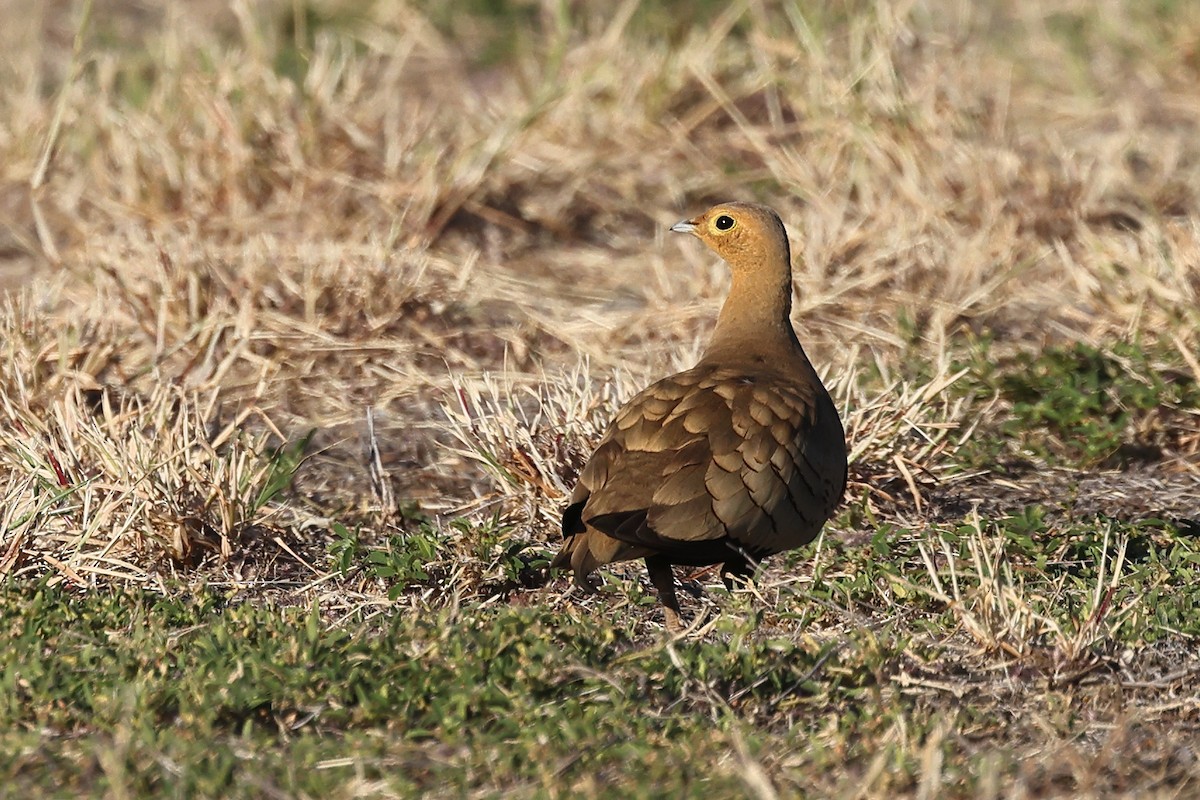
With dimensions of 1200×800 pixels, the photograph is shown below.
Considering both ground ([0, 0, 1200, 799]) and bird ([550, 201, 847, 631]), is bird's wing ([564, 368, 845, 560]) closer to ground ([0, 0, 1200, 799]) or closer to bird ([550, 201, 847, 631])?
bird ([550, 201, 847, 631])

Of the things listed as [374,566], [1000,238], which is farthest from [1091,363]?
[374,566]

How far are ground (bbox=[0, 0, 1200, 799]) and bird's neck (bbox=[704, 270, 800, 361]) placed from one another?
19.2 inches

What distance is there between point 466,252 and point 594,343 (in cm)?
120

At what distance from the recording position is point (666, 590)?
4566 millimetres

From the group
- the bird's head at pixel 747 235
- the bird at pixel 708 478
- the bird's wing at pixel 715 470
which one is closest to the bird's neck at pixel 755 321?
the bird's head at pixel 747 235

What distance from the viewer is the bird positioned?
14.2ft

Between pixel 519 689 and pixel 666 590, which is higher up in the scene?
pixel 519 689

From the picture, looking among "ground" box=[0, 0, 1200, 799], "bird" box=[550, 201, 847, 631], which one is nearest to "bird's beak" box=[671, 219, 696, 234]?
"ground" box=[0, 0, 1200, 799]

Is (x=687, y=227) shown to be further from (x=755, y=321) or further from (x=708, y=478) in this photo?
(x=708, y=478)

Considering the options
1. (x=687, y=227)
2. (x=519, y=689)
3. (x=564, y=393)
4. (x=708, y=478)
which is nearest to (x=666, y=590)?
(x=708, y=478)

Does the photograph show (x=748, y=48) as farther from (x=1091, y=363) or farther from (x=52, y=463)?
(x=52, y=463)

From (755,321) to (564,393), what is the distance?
2.42 feet

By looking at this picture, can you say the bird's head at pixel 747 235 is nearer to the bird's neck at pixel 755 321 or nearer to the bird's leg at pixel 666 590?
the bird's neck at pixel 755 321

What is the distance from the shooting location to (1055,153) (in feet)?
26.7
